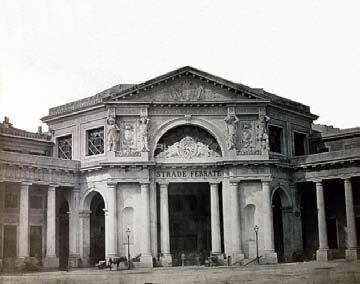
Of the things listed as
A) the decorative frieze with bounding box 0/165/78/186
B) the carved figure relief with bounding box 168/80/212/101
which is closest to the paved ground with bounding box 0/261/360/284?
the decorative frieze with bounding box 0/165/78/186

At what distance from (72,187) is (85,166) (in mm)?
1691

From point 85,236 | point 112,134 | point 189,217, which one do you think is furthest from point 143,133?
point 85,236

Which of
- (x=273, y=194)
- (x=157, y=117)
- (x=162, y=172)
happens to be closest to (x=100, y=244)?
(x=162, y=172)

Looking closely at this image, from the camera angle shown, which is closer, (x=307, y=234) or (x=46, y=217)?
(x=46, y=217)

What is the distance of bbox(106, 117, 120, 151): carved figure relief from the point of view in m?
42.2

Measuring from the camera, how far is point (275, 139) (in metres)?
46.2

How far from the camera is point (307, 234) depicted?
4666cm

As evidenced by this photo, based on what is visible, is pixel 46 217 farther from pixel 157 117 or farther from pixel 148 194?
pixel 157 117

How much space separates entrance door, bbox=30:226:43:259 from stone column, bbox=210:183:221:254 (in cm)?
1116

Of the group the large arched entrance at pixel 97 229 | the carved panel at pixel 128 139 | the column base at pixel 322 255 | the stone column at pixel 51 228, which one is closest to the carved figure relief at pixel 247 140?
the carved panel at pixel 128 139

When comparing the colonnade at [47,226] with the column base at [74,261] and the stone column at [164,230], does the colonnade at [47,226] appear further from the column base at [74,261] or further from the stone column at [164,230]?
the stone column at [164,230]

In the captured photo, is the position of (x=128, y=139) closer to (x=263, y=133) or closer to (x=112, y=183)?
(x=112, y=183)

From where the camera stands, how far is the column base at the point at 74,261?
1652 inches

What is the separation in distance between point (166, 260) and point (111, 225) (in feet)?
13.6
